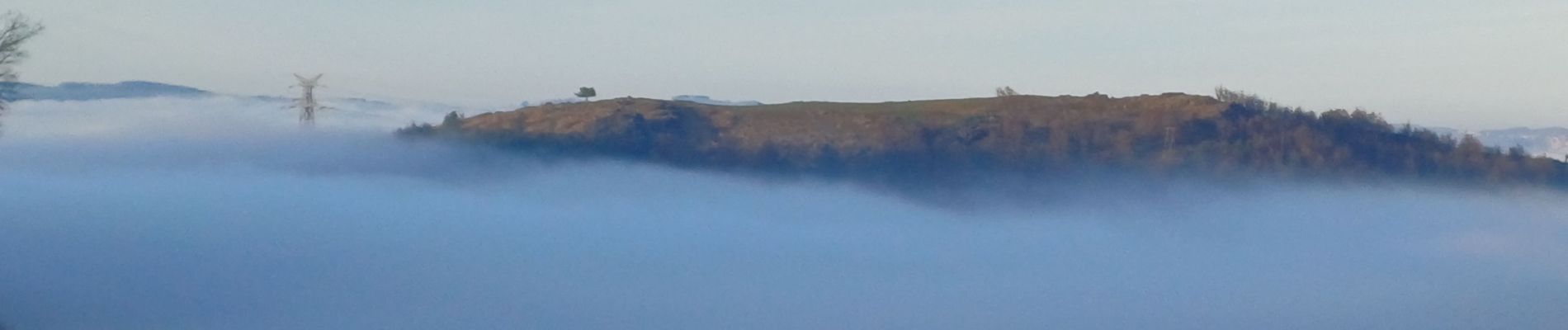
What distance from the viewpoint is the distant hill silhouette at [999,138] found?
28875mm

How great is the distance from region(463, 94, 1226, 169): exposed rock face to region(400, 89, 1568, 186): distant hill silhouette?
0.02m

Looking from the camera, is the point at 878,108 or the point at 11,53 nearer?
the point at 11,53

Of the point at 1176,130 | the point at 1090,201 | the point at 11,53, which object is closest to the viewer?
the point at 11,53

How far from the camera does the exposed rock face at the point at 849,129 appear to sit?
29.1 meters

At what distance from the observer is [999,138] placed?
97.1 ft

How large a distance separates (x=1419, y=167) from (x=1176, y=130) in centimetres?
464

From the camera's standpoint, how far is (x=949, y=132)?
97.6 ft

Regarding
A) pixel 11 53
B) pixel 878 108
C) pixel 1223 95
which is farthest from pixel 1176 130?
pixel 11 53

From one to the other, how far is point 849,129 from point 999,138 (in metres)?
2.91

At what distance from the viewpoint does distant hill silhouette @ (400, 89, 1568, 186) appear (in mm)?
28875

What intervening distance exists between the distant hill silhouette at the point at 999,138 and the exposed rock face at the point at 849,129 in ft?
0.07

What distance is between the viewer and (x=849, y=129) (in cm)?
2948

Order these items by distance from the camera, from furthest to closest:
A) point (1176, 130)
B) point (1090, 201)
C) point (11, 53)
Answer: point (1090, 201) < point (1176, 130) < point (11, 53)

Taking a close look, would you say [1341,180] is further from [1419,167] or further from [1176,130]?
[1176,130]
